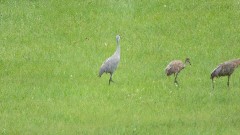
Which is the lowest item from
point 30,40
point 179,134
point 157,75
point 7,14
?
point 179,134

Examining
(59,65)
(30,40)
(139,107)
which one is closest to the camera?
(139,107)

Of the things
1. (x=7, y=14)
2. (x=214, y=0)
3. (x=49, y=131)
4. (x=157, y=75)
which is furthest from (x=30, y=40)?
(x=49, y=131)

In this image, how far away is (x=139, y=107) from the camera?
21625mm

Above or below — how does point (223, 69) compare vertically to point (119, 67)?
below

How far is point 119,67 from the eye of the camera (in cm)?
2825

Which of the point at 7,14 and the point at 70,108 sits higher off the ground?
the point at 7,14

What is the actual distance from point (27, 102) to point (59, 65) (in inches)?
235

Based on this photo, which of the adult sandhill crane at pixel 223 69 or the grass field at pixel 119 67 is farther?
the adult sandhill crane at pixel 223 69

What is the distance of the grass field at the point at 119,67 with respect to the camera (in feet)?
65.6

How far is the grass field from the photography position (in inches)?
787

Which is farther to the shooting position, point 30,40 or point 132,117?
point 30,40

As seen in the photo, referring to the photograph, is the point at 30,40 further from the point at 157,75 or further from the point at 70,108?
the point at 70,108

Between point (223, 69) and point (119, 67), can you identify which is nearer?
point (223, 69)

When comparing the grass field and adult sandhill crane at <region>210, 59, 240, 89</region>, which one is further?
adult sandhill crane at <region>210, 59, 240, 89</region>
